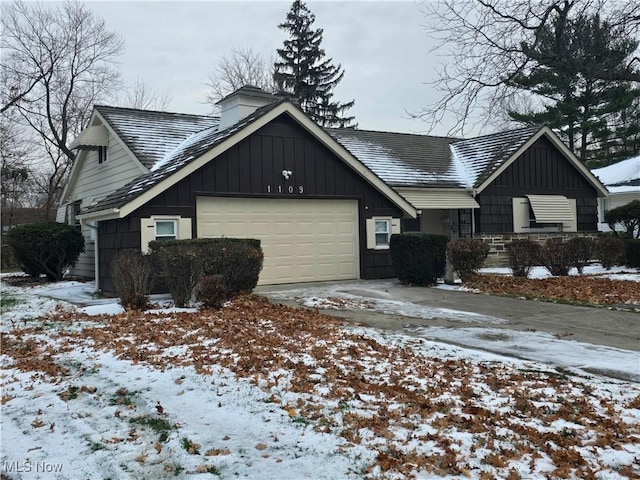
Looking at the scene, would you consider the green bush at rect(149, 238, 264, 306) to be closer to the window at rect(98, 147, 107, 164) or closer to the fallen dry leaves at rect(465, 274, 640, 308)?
the fallen dry leaves at rect(465, 274, 640, 308)

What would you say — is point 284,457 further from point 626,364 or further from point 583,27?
point 583,27

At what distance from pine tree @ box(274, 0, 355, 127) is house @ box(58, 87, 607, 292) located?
20.9 metres

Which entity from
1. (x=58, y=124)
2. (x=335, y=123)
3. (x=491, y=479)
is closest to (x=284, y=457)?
(x=491, y=479)

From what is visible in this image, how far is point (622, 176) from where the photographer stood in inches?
1168

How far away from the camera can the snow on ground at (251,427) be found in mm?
3412

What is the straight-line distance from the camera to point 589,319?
27.7 ft

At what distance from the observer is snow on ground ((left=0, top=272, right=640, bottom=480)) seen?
3412 mm

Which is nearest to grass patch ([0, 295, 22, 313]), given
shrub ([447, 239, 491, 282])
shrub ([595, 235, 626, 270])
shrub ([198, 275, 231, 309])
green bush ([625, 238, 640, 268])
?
shrub ([198, 275, 231, 309])

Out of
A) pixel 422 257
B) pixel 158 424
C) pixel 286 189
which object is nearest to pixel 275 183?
pixel 286 189

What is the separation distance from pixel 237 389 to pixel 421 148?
712 inches

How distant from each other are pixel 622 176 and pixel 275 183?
2381 centimetres

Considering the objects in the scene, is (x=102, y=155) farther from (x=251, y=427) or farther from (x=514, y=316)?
(x=251, y=427)

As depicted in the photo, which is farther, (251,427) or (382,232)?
(382,232)

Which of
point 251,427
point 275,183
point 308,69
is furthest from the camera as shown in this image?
point 308,69
